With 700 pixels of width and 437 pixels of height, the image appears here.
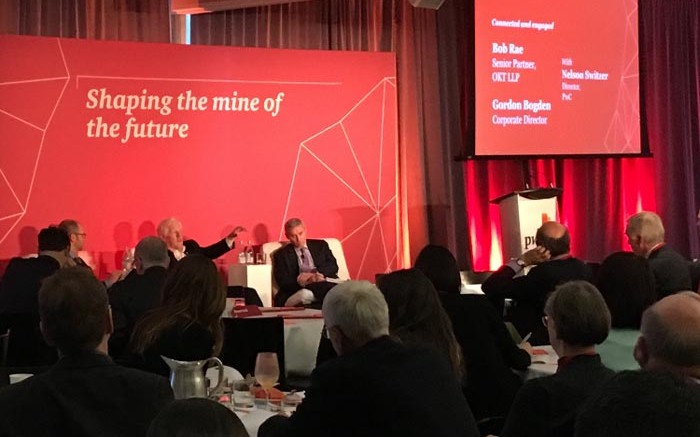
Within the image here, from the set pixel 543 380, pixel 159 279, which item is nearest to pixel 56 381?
pixel 543 380

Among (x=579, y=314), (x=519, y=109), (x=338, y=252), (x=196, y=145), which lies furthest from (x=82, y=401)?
(x=519, y=109)

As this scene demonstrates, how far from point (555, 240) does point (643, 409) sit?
174 inches

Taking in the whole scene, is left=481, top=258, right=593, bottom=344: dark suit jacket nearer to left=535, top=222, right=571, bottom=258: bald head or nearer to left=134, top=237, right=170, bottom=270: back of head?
left=535, top=222, right=571, bottom=258: bald head

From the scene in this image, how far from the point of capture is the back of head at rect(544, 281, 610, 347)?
9.50 feet

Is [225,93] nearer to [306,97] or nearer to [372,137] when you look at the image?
[306,97]

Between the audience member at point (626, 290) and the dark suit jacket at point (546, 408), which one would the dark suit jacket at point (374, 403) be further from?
the audience member at point (626, 290)

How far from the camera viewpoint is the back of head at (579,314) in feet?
9.50

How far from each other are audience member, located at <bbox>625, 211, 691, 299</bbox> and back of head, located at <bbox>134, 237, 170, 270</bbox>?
2.60 m

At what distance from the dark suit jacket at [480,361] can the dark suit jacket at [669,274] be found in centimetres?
180

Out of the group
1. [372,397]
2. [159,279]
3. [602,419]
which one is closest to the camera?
[602,419]

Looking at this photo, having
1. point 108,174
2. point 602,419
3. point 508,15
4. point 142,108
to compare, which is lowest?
point 602,419

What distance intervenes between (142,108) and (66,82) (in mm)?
629

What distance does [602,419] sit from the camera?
3.33ft

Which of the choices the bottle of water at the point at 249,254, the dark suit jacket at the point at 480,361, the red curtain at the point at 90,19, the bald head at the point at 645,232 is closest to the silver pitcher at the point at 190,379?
the dark suit jacket at the point at 480,361
